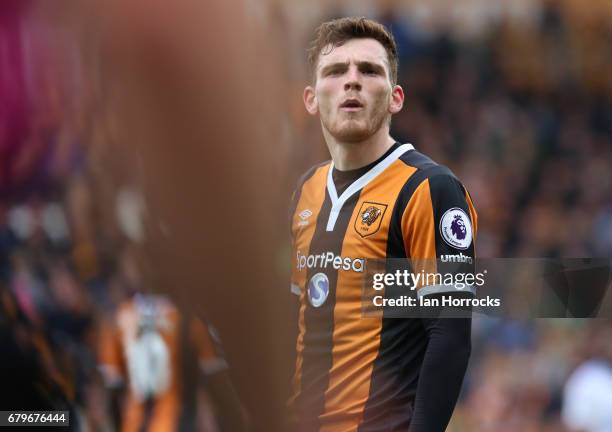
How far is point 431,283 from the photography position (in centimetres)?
208

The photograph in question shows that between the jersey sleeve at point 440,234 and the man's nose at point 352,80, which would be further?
the man's nose at point 352,80

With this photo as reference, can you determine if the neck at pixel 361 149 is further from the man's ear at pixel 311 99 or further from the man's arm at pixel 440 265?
the man's arm at pixel 440 265

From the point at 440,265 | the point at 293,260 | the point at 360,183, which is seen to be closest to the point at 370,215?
the point at 360,183

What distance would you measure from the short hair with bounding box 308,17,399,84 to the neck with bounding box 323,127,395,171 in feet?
0.47

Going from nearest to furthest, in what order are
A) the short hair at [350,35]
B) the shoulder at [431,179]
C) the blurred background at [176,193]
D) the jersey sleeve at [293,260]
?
the blurred background at [176,193], the jersey sleeve at [293,260], the shoulder at [431,179], the short hair at [350,35]

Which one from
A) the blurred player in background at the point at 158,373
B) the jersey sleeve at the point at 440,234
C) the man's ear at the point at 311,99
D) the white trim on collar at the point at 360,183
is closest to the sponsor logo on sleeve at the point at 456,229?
the jersey sleeve at the point at 440,234

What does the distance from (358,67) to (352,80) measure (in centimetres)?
4

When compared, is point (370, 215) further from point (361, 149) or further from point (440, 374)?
point (440, 374)

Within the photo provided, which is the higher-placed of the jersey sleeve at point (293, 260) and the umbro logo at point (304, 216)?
the umbro logo at point (304, 216)

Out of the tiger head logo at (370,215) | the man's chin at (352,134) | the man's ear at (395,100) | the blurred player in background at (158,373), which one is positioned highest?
the man's ear at (395,100)

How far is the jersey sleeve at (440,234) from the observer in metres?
2.08

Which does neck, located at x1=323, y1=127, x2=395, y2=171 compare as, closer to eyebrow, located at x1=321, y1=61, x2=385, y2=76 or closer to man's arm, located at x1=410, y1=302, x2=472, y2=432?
eyebrow, located at x1=321, y1=61, x2=385, y2=76

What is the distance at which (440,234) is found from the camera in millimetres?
2076

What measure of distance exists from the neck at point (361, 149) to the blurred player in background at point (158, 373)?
591mm
